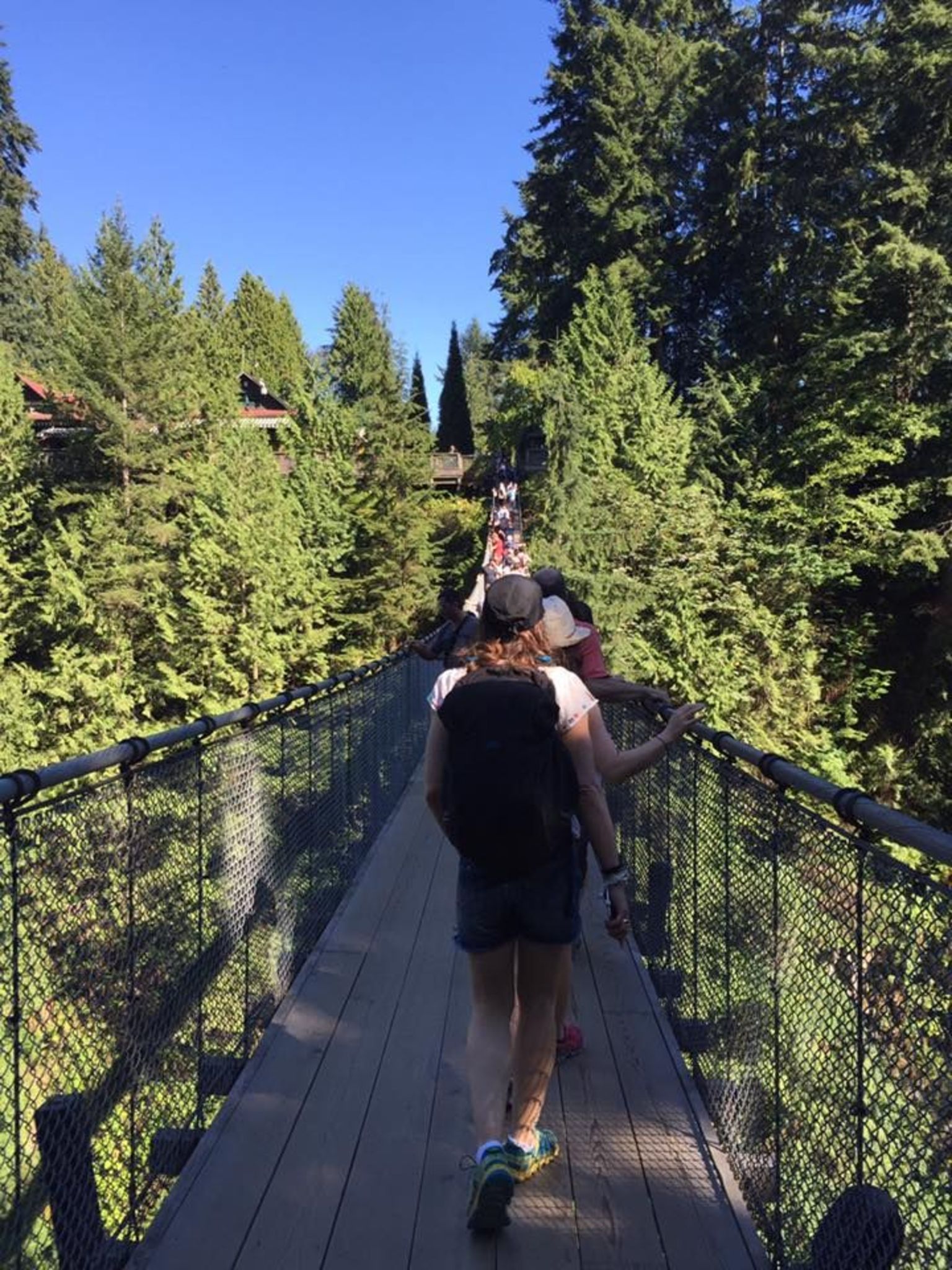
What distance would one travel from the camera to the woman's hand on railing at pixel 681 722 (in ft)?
7.93

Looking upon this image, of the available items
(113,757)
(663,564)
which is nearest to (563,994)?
(113,757)

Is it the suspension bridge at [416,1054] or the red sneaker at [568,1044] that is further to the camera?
the red sneaker at [568,1044]

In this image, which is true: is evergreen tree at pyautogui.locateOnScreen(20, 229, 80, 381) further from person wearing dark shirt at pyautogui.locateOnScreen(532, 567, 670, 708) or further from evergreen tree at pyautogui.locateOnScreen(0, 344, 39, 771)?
person wearing dark shirt at pyautogui.locateOnScreen(532, 567, 670, 708)

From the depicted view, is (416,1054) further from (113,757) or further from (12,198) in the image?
(12,198)

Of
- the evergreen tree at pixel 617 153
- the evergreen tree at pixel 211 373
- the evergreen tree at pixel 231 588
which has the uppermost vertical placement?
the evergreen tree at pixel 617 153

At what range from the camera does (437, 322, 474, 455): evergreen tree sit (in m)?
54.0

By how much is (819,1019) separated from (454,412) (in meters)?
54.8

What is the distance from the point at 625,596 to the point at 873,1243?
18.8 meters

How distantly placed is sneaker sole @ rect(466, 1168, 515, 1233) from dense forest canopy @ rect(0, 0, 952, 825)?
16.7 metres

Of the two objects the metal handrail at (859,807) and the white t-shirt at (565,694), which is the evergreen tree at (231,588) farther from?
the metal handrail at (859,807)

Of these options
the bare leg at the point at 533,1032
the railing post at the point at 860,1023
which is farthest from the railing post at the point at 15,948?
the railing post at the point at 860,1023

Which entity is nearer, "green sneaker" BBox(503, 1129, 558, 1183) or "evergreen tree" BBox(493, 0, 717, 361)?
"green sneaker" BBox(503, 1129, 558, 1183)

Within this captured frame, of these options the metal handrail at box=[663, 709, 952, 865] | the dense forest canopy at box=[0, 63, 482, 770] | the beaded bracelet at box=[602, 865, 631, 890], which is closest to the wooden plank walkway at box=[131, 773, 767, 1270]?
the beaded bracelet at box=[602, 865, 631, 890]

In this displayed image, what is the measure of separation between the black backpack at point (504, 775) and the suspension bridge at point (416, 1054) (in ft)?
1.76
